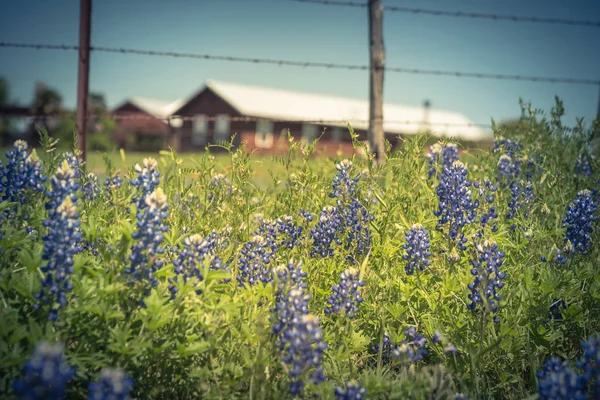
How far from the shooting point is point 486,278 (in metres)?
2.61

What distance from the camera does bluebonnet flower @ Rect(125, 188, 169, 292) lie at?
2203mm

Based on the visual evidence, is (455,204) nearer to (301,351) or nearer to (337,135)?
(301,351)

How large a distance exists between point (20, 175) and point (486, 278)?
240 centimetres

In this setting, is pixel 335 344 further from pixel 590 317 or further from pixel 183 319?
pixel 590 317

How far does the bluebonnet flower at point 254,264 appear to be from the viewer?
109 inches

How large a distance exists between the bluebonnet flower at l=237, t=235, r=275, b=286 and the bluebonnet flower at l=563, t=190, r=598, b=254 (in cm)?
192

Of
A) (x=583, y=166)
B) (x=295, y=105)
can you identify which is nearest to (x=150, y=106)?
(x=295, y=105)

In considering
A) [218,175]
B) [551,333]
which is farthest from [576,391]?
[218,175]

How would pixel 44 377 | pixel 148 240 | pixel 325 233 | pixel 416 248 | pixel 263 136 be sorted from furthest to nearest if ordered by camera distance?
pixel 263 136 → pixel 325 233 → pixel 416 248 → pixel 148 240 → pixel 44 377

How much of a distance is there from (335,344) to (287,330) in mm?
430

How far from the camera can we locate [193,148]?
37000 millimetres

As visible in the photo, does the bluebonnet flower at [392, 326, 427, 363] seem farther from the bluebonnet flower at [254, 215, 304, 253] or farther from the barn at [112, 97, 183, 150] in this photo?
the barn at [112, 97, 183, 150]

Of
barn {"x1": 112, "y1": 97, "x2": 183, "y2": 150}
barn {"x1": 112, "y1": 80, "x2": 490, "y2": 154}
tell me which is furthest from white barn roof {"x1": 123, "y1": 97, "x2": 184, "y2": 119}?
barn {"x1": 112, "y1": 80, "x2": 490, "y2": 154}

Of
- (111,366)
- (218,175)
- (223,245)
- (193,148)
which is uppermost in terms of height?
(193,148)
